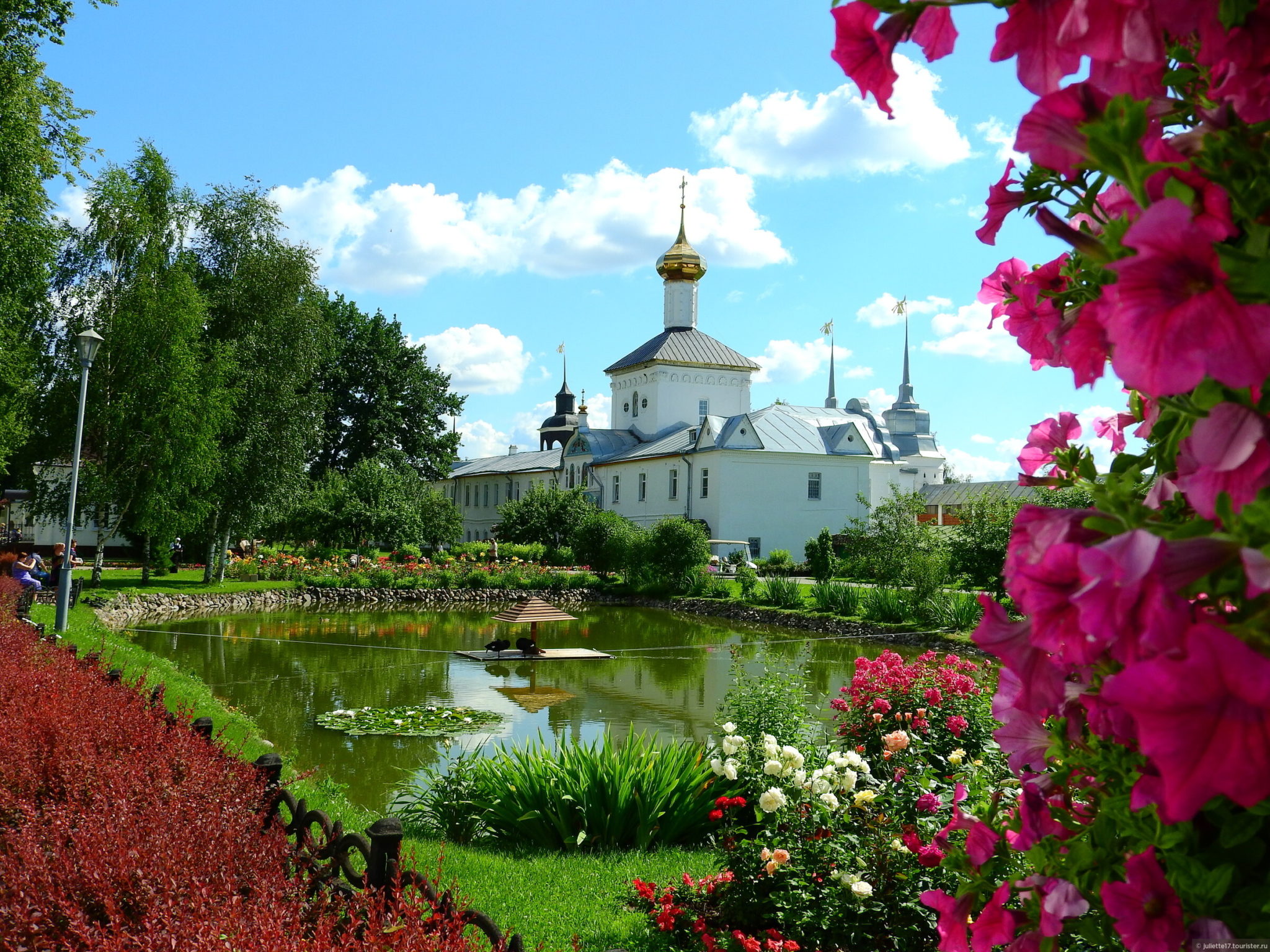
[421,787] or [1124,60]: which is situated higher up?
[1124,60]

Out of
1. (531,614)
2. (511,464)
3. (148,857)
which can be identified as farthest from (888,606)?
(511,464)

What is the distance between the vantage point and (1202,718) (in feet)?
2.47

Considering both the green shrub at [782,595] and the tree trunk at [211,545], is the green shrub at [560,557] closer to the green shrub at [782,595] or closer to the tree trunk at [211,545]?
the green shrub at [782,595]

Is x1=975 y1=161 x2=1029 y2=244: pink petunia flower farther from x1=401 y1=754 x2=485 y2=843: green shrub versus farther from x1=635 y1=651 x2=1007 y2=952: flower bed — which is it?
x1=401 y1=754 x2=485 y2=843: green shrub

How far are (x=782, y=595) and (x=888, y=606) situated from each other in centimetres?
407

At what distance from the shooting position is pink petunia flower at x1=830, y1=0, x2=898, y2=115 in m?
1.13

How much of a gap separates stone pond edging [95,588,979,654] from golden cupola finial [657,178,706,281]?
88.9 ft

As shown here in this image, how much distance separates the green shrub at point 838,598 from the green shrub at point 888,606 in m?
0.55

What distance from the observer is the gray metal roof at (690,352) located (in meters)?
54.5

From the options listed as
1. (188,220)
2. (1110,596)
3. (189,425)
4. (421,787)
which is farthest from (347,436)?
(1110,596)

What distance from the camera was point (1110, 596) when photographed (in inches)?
32.7

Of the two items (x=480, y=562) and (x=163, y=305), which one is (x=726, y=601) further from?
(x=163, y=305)

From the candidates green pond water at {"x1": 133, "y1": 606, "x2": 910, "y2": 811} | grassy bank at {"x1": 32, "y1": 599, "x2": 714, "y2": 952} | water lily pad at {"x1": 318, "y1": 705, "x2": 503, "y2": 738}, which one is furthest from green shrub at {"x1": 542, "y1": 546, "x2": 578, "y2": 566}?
grassy bank at {"x1": 32, "y1": 599, "x2": 714, "y2": 952}

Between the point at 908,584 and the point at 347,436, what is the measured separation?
33.5 m
